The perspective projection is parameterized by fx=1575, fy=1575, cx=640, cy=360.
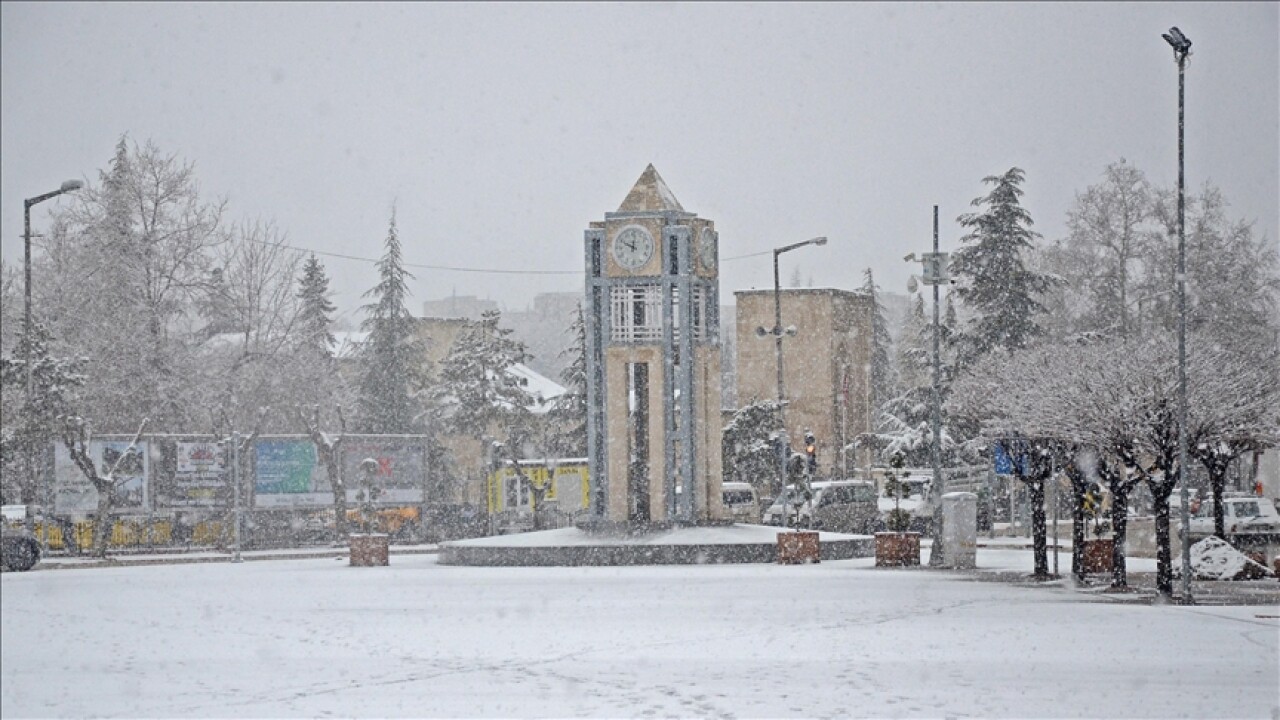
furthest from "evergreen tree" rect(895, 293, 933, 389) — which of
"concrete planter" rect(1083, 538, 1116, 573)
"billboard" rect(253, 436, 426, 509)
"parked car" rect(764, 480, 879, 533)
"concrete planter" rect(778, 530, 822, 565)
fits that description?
"concrete planter" rect(1083, 538, 1116, 573)

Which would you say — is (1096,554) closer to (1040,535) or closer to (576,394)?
(1040,535)

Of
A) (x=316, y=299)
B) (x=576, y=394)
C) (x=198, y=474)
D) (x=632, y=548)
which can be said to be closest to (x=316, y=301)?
(x=316, y=299)

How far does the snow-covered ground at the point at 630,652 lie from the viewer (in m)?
13.4

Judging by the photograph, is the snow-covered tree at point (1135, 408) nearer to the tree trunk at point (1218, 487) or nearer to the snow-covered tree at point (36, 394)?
the tree trunk at point (1218, 487)

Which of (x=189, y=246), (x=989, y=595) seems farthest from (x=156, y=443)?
(x=989, y=595)

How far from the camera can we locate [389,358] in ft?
248

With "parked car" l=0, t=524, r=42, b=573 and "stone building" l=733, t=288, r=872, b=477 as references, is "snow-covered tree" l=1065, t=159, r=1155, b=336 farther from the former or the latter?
"parked car" l=0, t=524, r=42, b=573

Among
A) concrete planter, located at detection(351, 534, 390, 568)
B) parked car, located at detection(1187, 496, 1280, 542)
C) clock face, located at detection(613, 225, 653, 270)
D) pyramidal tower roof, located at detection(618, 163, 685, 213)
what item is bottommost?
concrete planter, located at detection(351, 534, 390, 568)

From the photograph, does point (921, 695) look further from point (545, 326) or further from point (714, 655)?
point (545, 326)

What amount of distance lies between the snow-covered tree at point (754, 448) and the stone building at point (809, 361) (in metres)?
12.3

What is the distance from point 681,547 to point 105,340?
24.6 m

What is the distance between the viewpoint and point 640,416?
4059cm

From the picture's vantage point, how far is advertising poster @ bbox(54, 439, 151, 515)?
4556cm

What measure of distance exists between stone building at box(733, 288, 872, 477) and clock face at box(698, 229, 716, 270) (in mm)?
41449
